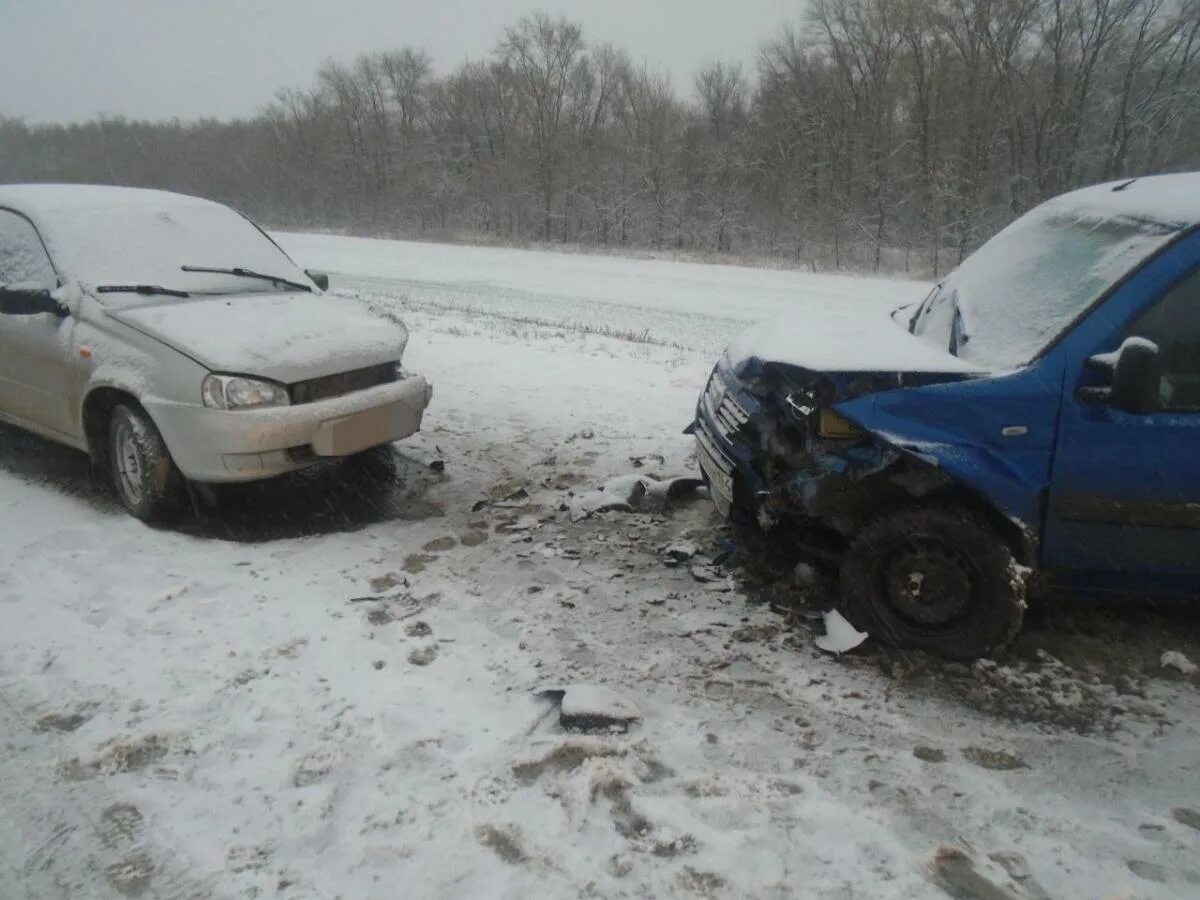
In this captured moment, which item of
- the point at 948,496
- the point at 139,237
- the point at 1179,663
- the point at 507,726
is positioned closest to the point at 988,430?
the point at 948,496

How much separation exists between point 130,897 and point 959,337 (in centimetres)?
378

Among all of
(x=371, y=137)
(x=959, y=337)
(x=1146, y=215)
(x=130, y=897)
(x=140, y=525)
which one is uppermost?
(x=371, y=137)

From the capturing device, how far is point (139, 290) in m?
4.50

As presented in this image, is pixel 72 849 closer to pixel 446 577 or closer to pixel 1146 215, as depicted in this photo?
pixel 446 577

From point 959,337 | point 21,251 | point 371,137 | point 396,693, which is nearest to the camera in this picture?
point 396,693

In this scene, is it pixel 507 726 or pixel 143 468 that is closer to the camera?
pixel 507 726

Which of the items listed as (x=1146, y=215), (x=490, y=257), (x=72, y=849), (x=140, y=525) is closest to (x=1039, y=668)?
(x=1146, y=215)

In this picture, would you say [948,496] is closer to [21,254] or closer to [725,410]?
[725,410]

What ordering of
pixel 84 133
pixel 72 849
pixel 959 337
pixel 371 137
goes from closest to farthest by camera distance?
pixel 72 849 → pixel 959 337 → pixel 371 137 → pixel 84 133

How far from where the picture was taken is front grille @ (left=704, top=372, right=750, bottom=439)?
3673 mm

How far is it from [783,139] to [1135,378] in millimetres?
31976

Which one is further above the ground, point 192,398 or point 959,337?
point 959,337

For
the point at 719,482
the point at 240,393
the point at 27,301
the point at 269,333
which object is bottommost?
the point at 719,482

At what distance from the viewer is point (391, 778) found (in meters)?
2.51
